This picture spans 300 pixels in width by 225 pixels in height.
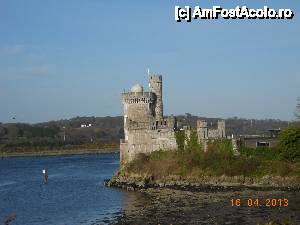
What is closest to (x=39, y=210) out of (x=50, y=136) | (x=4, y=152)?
(x=4, y=152)

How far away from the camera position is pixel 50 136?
609ft

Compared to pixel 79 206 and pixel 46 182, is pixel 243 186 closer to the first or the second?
pixel 79 206

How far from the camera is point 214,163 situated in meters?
52.1

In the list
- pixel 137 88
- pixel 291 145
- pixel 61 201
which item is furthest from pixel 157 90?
pixel 61 201

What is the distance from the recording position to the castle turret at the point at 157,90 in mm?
60281

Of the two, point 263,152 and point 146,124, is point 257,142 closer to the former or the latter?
point 263,152

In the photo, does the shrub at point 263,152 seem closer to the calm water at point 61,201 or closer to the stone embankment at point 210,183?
the stone embankment at point 210,183

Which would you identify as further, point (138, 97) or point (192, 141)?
point (138, 97)
